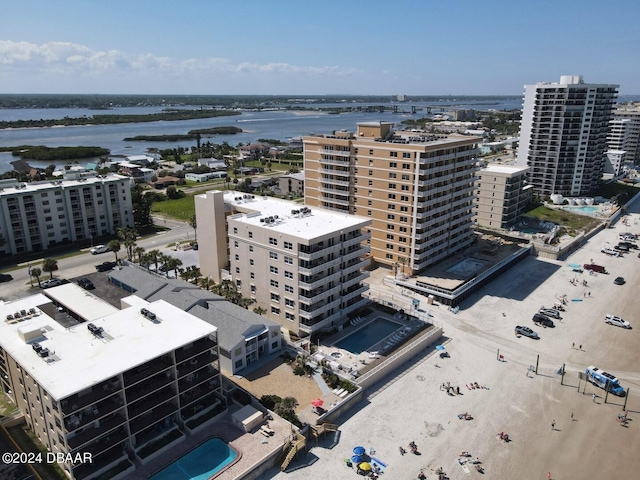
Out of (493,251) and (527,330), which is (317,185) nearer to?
(493,251)

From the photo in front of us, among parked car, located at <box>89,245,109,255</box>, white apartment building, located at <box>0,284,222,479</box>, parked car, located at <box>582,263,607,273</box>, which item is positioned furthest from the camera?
parked car, located at <box>89,245,109,255</box>

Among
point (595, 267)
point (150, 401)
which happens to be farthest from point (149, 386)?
point (595, 267)

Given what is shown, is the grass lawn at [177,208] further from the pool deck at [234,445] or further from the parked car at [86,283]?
the pool deck at [234,445]

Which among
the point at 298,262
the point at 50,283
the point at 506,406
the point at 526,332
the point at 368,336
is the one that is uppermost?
the point at 298,262

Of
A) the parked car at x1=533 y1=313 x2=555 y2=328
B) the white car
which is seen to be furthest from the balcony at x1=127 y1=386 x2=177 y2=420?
the white car

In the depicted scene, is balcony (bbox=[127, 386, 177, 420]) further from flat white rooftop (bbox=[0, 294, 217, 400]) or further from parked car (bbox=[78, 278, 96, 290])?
parked car (bbox=[78, 278, 96, 290])

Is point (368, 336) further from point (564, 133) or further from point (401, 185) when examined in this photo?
point (564, 133)
